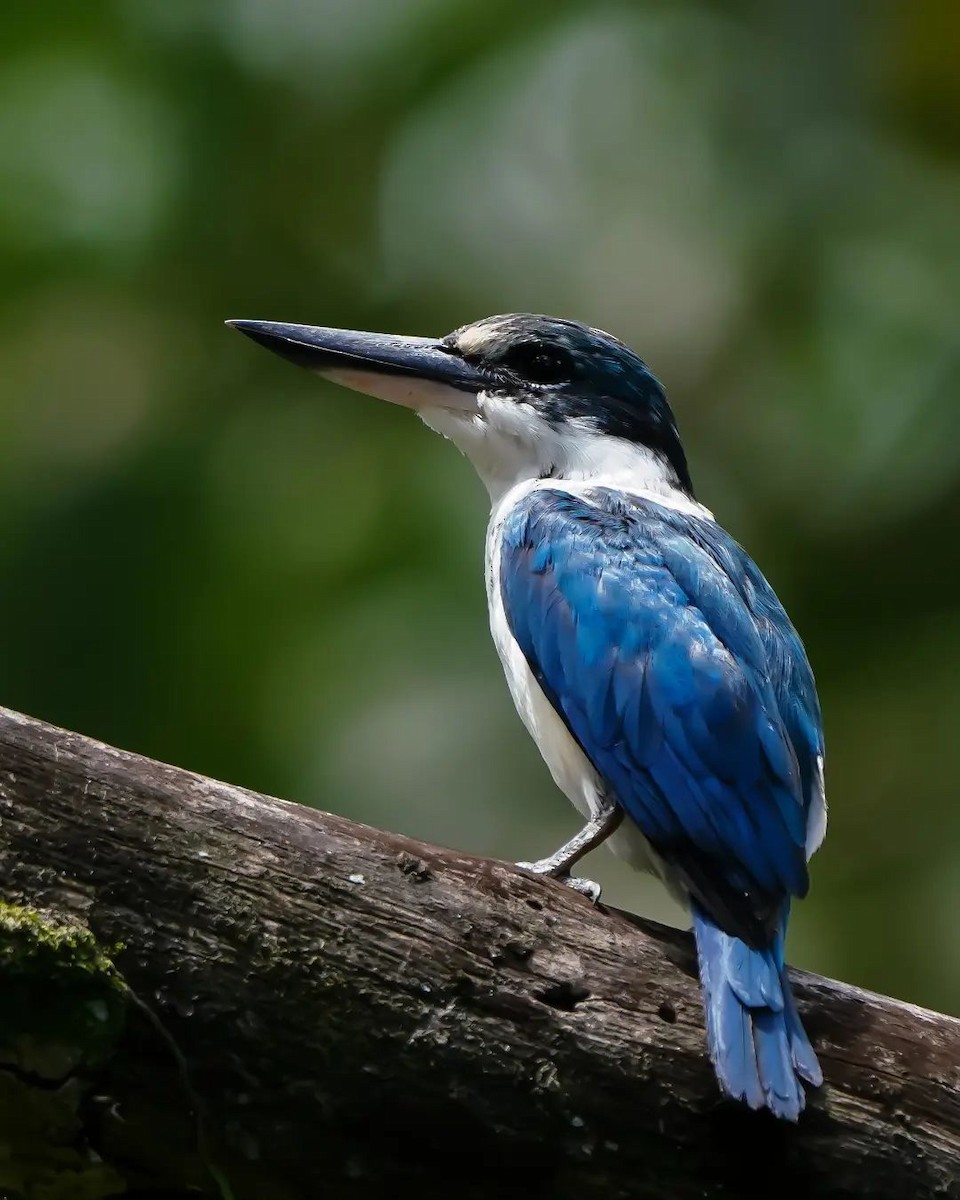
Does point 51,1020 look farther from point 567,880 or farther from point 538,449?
point 538,449

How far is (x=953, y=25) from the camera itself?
5.72 meters

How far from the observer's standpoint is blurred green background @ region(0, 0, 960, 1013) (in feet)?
16.7

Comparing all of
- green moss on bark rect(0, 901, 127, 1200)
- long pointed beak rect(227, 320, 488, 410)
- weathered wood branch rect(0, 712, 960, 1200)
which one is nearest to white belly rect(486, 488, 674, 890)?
long pointed beak rect(227, 320, 488, 410)

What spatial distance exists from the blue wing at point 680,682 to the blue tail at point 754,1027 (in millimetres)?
66

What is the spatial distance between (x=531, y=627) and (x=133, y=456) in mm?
2566

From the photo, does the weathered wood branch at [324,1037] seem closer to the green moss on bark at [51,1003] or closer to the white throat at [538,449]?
the green moss on bark at [51,1003]

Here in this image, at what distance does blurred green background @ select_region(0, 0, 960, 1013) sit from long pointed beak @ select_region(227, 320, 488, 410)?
109 centimetres

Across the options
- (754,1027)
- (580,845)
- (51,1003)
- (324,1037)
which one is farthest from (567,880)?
(51,1003)

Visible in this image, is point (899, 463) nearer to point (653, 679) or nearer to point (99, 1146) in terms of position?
point (653, 679)

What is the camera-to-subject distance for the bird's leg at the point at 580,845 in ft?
10.9

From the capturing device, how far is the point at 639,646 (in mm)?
3414

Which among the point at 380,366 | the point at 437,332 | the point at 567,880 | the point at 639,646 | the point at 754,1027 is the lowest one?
the point at 567,880

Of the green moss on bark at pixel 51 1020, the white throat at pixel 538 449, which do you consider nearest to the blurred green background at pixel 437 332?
the white throat at pixel 538 449

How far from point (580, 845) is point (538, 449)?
1344 millimetres
